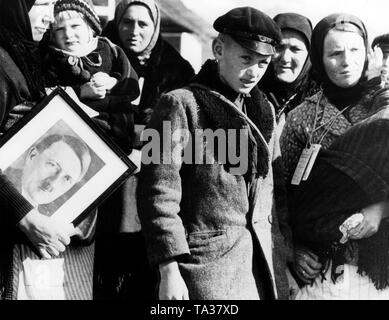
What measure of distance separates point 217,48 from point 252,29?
213 mm

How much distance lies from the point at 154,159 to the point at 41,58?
0.77 m

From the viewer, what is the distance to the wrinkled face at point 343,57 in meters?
4.20

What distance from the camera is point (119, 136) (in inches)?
159

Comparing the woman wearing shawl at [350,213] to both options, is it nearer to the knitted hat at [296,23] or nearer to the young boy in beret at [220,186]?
the young boy in beret at [220,186]

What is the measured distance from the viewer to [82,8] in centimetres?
399

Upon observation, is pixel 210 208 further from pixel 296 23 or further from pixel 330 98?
pixel 296 23

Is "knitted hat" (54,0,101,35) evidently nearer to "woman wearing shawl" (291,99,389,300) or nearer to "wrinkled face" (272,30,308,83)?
"wrinkled face" (272,30,308,83)

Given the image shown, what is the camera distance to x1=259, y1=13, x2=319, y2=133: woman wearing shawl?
4.23m

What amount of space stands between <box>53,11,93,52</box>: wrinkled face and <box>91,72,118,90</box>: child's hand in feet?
0.51

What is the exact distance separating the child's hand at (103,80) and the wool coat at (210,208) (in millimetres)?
338

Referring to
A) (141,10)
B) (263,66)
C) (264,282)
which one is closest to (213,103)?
(263,66)

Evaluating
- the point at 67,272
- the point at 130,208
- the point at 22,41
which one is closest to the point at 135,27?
the point at 22,41

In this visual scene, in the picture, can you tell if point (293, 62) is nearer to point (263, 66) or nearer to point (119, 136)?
point (263, 66)

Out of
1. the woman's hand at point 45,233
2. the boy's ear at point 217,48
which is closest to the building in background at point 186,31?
the boy's ear at point 217,48
